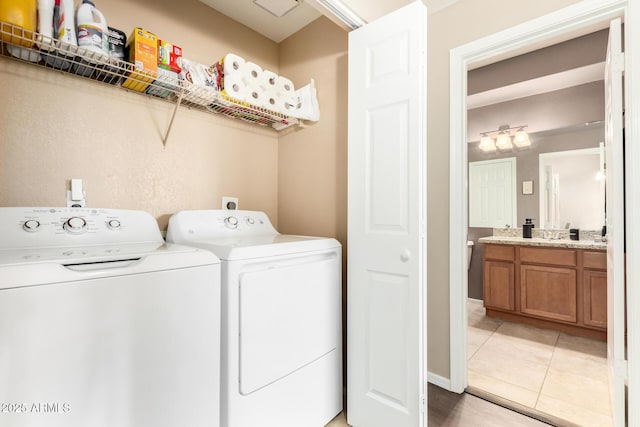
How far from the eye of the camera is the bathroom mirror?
10.1ft

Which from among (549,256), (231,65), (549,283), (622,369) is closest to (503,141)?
(549,256)

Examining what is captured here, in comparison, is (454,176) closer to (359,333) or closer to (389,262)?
(389,262)

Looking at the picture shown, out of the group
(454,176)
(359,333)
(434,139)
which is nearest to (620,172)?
(454,176)

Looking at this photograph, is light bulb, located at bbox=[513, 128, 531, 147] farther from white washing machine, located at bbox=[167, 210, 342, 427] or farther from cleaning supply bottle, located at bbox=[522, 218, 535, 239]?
white washing machine, located at bbox=[167, 210, 342, 427]

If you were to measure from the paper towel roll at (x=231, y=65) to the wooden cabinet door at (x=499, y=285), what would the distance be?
3.16 metres

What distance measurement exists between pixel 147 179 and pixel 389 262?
54.4 inches

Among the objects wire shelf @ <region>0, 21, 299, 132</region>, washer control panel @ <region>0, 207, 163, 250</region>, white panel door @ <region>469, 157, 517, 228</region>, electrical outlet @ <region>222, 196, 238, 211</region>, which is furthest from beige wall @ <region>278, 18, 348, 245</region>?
white panel door @ <region>469, 157, 517, 228</region>

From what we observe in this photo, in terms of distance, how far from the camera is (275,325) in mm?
1317

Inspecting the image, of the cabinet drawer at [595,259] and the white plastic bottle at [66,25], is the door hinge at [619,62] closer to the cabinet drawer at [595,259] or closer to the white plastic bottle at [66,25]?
Result: the cabinet drawer at [595,259]

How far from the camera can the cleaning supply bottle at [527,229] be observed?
3.37m

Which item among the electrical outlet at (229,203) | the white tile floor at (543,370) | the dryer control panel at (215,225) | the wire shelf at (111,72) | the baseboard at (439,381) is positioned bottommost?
the white tile floor at (543,370)

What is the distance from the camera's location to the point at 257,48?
222cm

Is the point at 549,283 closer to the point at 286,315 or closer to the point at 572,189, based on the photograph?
the point at 572,189

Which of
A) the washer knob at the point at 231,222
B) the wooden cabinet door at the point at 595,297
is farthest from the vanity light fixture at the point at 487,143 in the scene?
the washer knob at the point at 231,222
